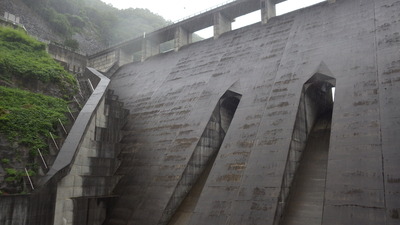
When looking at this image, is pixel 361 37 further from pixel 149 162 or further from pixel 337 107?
A: pixel 149 162

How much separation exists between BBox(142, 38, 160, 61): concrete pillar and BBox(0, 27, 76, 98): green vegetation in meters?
8.20

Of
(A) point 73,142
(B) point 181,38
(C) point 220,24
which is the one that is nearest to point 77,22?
(B) point 181,38

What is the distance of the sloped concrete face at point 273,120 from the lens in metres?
8.66

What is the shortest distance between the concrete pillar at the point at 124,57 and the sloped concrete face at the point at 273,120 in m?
10.2

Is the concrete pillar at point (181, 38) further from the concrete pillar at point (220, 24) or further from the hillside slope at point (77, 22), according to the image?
the hillside slope at point (77, 22)

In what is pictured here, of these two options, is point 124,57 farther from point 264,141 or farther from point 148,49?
point 264,141

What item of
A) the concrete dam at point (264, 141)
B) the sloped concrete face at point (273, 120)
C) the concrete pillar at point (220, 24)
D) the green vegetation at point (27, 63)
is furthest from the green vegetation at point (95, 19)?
the concrete dam at point (264, 141)

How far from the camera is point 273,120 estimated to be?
38.3 feet

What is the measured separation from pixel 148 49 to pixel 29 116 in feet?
51.9

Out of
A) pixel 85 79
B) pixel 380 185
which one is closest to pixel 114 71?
pixel 85 79

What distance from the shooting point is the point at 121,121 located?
53.0 feet

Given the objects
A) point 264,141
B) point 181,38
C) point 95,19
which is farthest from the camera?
point 95,19

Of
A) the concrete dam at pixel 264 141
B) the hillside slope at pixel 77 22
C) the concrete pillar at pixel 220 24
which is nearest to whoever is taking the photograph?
the concrete dam at pixel 264 141

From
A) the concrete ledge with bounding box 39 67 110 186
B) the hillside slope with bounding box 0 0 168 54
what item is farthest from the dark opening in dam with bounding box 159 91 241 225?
the hillside slope with bounding box 0 0 168 54
